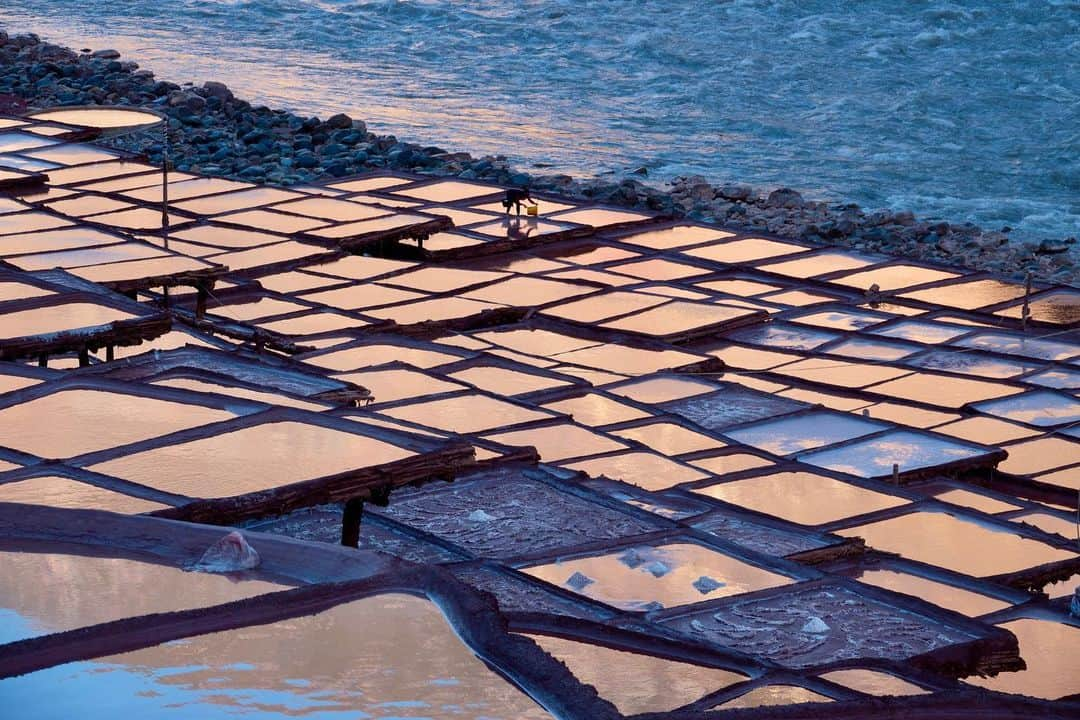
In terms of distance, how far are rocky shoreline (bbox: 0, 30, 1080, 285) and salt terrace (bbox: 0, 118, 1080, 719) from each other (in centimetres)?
410

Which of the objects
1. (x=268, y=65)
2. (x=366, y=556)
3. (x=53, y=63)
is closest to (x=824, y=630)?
(x=366, y=556)

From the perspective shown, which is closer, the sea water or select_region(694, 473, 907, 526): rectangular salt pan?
select_region(694, 473, 907, 526): rectangular salt pan

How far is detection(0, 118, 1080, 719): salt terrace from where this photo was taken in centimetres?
269

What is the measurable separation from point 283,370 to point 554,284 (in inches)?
225

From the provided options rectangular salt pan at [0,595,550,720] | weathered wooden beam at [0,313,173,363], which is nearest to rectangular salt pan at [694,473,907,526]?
weathered wooden beam at [0,313,173,363]

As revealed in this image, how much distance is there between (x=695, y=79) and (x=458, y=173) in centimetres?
1315

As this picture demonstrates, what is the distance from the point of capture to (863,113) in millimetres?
30312

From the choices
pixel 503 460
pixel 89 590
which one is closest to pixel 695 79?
pixel 503 460

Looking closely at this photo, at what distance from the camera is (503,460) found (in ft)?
19.3

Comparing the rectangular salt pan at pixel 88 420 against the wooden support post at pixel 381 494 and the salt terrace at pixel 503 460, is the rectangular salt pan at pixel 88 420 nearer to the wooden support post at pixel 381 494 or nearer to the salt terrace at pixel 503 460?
the salt terrace at pixel 503 460

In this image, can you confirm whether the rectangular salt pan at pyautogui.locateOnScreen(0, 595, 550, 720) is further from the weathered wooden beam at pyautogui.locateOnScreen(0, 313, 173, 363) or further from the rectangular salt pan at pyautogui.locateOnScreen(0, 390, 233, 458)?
the weathered wooden beam at pyautogui.locateOnScreen(0, 313, 173, 363)

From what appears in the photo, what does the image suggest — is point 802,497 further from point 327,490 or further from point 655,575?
point 327,490

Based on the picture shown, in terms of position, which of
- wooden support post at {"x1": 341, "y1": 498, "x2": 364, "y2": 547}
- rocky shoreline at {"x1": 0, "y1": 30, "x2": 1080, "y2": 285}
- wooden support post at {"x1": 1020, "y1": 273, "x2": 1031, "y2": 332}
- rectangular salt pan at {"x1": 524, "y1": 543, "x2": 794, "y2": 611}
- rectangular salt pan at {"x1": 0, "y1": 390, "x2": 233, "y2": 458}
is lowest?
rocky shoreline at {"x1": 0, "y1": 30, "x2": 1080, "y2": 285}

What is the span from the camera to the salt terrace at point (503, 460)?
2.69 m
